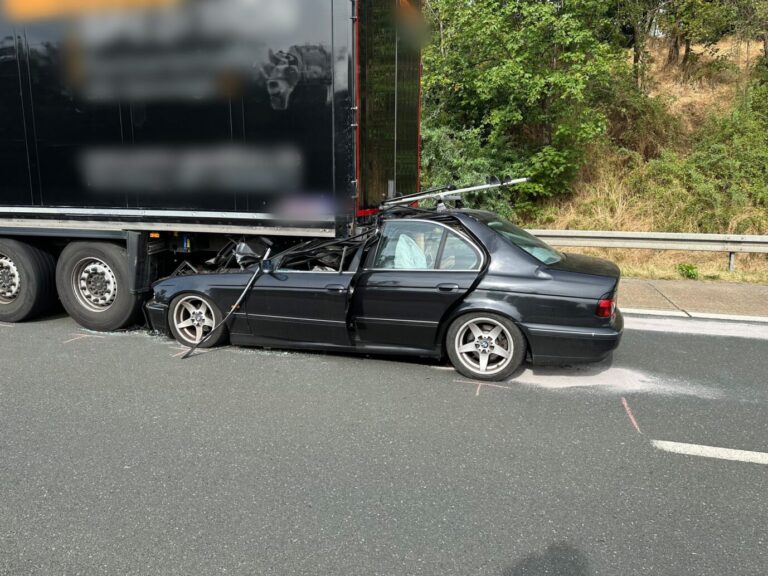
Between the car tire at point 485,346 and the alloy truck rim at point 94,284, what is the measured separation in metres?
3.92

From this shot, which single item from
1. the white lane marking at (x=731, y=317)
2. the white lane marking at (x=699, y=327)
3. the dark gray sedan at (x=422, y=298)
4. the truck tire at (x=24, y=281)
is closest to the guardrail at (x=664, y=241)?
the white lane marking at (x=731, y=317)

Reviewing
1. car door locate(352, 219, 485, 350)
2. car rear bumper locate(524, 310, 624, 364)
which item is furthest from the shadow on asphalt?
car door locate(352, 219, 485, 350)

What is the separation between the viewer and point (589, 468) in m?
3.62

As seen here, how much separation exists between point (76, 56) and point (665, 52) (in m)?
16.5

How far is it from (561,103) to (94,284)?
9.83 meters

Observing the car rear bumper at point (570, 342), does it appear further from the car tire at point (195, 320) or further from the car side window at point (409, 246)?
the car tire at point (195, 320)

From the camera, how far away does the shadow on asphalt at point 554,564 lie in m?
2.68

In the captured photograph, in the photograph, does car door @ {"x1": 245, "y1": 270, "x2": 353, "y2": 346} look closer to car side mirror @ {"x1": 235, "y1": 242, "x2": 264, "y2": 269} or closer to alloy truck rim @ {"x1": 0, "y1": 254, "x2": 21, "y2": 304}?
car side mirror @ {"x1": 235, "y1": 242, "x2": 264, "y2": 269}

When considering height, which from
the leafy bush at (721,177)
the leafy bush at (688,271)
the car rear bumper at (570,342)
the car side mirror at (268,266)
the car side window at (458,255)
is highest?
the leafy bush at (721,177)

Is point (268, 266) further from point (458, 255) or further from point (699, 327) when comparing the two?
point (699, 327)

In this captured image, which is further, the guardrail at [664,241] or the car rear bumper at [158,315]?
the guardrail at [664,241]

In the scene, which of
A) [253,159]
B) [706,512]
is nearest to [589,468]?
[706,512]

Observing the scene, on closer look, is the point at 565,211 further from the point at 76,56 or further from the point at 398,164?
the point at 76,56

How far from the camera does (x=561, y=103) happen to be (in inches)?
498
